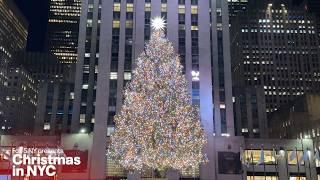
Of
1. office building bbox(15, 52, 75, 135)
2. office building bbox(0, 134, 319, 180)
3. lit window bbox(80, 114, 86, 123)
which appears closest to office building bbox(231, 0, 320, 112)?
office building bbox(15, 52, 75, 135)

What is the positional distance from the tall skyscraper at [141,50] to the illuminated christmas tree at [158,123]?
31935 millimetres

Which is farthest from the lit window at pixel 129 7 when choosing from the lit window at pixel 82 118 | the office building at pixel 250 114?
the office building at pixel 250 114

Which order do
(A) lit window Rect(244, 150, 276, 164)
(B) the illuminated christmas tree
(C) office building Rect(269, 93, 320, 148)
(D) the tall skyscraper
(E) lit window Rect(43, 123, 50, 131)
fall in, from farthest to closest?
(E) lit window Rect(43, 123, 50, 131), (C) office building Rect(269, 93, 320, 148), (D) the tall skyscraper, (A) lit window Rect(244, 150, 276, 164), (B) the illuminated christmas tree

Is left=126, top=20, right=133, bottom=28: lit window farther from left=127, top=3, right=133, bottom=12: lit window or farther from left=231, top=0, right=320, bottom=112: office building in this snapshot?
left=231, top=0, right=320, bottom=112: office building

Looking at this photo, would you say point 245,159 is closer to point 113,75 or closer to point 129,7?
point 113,75

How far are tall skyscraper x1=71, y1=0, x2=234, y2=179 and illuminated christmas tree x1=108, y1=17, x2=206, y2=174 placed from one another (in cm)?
3193

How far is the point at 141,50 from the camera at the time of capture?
76938 millimetres

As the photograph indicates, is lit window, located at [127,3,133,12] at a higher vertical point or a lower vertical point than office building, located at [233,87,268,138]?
higher

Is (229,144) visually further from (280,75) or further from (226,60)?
(280,75)

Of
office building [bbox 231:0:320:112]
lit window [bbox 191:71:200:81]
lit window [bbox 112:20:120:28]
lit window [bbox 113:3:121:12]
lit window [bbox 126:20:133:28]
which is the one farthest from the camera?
office building [bbox 231:0:320:112]

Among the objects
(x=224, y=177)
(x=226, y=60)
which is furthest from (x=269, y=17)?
(x=224, y=177)

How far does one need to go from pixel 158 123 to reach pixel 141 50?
40.8m

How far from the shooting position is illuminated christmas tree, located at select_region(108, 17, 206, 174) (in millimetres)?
37406

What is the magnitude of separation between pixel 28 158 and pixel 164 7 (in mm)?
52552
